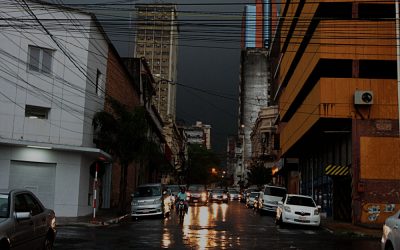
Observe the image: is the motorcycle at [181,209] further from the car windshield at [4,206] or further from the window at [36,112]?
the car windshield at [4,206]

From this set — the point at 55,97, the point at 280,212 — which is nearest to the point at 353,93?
the point at 280,212

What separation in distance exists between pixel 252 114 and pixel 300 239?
493 ft

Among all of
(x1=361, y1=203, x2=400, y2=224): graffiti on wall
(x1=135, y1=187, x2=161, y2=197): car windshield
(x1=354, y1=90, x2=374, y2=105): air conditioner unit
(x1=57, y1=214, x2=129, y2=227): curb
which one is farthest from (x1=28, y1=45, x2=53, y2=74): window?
(x1=361, y1=203, x2=400, y2=224): graffiti on wall

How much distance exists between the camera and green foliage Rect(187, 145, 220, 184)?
376 ft

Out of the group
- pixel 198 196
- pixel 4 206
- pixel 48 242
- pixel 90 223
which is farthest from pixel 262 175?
pixel 4 206

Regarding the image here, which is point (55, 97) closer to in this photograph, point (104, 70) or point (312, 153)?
point (104, 70)

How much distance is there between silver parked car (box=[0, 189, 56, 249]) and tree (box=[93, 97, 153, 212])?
2015cm

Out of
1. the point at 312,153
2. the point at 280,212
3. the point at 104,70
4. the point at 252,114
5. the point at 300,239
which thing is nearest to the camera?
the point at 300,239

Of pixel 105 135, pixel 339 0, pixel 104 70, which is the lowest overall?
pixel 105 135

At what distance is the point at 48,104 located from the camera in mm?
28938

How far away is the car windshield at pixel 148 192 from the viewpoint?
31.1 m

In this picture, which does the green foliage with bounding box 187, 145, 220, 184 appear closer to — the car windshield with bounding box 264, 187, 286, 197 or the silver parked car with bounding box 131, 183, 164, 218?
the car windshield with bounding box 264, 187, 286, 197

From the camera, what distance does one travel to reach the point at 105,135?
32.3 m

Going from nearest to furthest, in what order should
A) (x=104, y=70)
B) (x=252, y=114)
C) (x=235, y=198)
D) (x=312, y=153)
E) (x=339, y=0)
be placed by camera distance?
(x=339, y=0) < (x=104, y=70) < (x=312, y=153) < (x=235, y=198) < (x=252, y=114)
